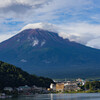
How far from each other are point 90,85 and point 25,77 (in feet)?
59.8

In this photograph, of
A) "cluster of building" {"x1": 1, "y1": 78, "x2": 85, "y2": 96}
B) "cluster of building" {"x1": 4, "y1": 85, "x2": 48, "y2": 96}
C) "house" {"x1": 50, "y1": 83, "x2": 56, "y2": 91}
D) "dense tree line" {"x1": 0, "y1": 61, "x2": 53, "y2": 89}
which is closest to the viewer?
"dense tree line" {"x1": 0, "y1": 61, "x2": 53, "y2": 89}

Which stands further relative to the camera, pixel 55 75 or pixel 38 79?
pixel 55 75

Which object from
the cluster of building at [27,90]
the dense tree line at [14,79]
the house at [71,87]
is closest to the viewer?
the dense tree line at [14,79]

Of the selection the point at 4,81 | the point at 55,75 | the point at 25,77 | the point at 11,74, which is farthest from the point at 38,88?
the point at 55,75

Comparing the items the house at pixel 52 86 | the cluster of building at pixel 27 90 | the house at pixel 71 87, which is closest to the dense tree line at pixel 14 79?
the cluster of building at pixel 27 90

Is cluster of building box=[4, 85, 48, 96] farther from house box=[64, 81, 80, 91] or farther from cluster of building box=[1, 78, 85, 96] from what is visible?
house box=[64, 81, 80, 91]

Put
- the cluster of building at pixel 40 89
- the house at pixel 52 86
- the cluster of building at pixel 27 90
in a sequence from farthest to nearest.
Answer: the house at pixel 52 86 < the cluster of building at pixel 40 89 < the cluster of building at pixel 27 90

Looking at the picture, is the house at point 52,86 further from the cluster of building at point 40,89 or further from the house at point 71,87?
the house at point 71,87

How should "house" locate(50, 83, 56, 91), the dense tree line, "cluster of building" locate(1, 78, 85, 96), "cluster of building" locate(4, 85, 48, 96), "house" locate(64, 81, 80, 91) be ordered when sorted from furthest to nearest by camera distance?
1. "house" locate(50, 83, 56, 91)
2. "house" locate(64, 81, 80, 91)
3. "cluster of building" locate(1, 78, 85, 96)
4. "cluster of building" locate(4, 85, 48, 96)
5. the dense tree line

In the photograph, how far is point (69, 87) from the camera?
109000 mm

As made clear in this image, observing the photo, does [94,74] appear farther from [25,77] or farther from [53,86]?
[25,77]

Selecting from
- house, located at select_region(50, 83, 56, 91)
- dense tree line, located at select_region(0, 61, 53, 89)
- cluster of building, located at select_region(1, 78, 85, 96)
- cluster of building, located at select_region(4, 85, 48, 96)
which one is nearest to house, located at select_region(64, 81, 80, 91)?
cluster of building, located at select_region(1, 78, 85, 96)

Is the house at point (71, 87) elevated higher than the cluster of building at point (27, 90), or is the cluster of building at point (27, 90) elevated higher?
the house at point (71, 87)

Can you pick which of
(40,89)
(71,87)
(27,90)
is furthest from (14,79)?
(71,87)
